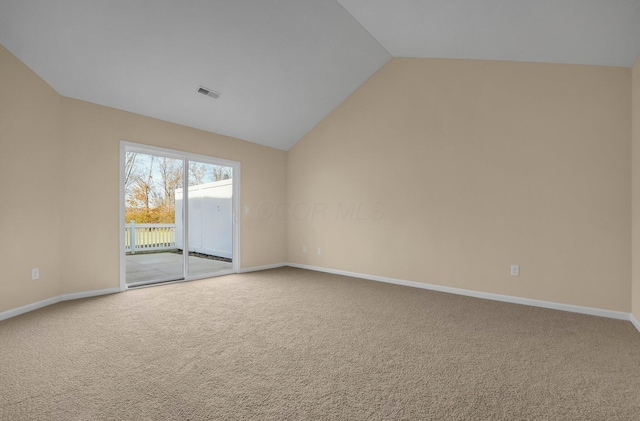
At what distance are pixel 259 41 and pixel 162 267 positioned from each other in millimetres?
4412

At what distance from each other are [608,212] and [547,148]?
90 centimetres

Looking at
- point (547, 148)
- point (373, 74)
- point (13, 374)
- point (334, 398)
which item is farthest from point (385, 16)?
point (13, 374)

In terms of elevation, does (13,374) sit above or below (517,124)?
below

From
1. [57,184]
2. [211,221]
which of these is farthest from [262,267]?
[57,184]

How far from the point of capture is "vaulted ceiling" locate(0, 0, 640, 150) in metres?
2.85

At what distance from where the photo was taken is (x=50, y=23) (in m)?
2.88

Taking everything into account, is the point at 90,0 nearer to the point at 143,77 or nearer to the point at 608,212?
the point at 143,77

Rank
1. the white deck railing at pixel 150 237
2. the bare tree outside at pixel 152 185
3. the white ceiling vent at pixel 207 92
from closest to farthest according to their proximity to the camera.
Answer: the white ceiling vent at pixel 207 92, the bare tree outside at pixel 152 185, the white deck railing at pixel 150 237

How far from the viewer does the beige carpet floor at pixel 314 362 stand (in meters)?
1.68

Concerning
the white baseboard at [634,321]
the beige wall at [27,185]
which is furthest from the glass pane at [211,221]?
the white baseboard at [634,321]

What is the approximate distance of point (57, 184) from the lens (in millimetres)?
3680

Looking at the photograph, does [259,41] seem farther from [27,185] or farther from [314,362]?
[314,362]

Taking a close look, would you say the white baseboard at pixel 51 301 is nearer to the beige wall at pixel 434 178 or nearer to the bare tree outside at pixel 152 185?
the beige wall at pixel 434 178

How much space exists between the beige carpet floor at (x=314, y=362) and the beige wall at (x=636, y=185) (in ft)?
1.12
